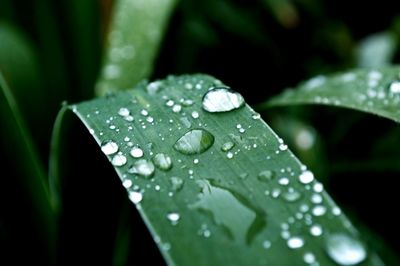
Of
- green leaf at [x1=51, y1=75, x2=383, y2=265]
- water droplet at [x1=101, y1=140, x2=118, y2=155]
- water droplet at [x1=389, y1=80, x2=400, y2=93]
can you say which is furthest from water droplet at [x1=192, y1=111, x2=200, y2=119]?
water droplet at [x1=389, y1=80, x2=400, y2=93]

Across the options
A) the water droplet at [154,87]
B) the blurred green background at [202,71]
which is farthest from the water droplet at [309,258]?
the blurred green background at [202,71]

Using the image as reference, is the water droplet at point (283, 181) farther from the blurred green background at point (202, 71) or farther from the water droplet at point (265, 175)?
the blurred green background at point (202, 71)

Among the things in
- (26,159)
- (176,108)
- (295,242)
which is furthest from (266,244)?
(26,159)

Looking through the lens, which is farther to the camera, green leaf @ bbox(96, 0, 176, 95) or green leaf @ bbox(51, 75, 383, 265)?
green leaf @ bbox(96, 0, 176, 95)

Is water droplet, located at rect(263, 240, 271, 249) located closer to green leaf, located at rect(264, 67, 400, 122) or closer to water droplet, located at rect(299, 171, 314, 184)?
water droplet, located at rect(299, 171, 314, 184)

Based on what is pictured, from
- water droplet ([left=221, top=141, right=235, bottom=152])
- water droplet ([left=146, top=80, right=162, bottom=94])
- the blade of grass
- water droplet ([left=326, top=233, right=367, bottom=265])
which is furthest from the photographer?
the blade of grass

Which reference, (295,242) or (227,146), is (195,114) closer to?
(227,146)

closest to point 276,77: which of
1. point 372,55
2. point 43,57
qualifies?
point 372,55
